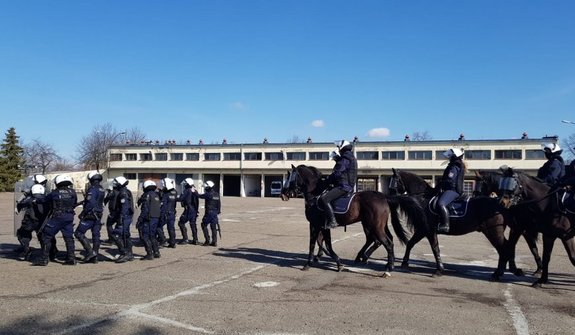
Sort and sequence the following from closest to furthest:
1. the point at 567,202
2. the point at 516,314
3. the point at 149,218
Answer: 1. the point at 516,314
2. the point at 567,202
3. the point at 149,218

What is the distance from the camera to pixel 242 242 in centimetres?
1484

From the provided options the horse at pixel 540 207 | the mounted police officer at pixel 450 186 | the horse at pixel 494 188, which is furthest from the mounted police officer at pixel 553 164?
the mounted police officer at pixel 450 186

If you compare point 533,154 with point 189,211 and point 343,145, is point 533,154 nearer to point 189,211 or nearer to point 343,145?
point 189,211

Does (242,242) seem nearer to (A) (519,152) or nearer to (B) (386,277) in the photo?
(B) (386,277)

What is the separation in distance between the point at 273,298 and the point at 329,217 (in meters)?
2.97

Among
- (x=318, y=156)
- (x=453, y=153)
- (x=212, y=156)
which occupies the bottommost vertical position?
(x=453, y=153)

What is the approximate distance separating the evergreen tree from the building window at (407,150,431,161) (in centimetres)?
4629

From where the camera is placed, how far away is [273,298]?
7355 mm

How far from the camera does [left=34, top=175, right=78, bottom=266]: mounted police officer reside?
392 inches

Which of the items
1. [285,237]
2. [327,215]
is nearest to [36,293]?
[327,215]

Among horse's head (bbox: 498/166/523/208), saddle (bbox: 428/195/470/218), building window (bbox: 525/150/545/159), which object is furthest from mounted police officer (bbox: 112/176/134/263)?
building window (bbox: 525/150/545/159)

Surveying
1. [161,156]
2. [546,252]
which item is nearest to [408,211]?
[546,252]

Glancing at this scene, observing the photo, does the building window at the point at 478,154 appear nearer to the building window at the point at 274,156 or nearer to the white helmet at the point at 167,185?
the building window at the point at 274,156

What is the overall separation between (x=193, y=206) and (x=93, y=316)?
A: 8.45 m
